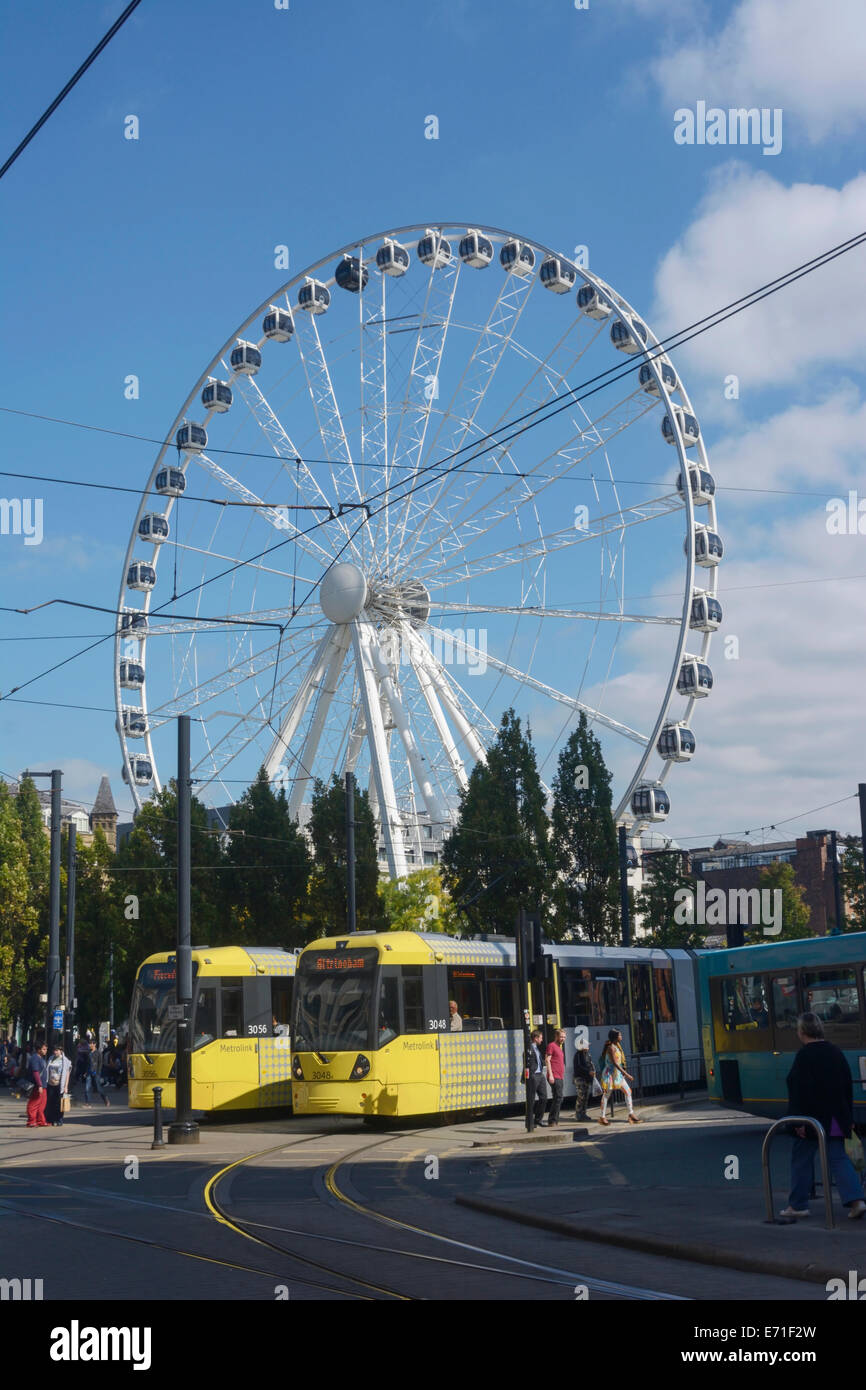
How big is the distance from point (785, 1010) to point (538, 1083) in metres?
5.10

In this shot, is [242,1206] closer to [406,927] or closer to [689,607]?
[689,607]

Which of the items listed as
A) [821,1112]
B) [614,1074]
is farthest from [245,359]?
[821,1112]

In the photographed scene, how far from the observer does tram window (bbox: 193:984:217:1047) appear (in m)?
27.8

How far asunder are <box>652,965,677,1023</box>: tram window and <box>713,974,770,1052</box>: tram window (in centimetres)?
1020

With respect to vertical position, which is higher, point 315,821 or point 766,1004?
point 315,821

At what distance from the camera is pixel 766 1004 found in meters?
21.4

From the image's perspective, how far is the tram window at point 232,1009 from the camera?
28.2 m

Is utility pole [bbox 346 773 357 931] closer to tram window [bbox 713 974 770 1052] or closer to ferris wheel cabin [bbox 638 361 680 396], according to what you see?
tram window [bbox 713 974 770 1052]

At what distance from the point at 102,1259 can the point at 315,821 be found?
3545 cm

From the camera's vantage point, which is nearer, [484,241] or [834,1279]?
[834,1279]

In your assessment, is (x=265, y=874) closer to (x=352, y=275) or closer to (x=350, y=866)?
(x=350, y=866)

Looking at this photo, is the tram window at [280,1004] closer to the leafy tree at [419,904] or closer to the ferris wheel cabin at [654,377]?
the leafy tree at [419,904]

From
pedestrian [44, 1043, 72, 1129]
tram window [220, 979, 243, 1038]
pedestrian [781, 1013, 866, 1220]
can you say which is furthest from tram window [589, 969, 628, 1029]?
pedestrian [781, 1013, 866, 1220]
